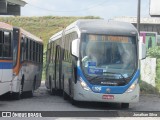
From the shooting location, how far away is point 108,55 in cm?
1984

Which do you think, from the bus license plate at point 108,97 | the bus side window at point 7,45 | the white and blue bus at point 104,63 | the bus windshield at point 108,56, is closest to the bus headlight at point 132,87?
the white and blue bus at point 104,63

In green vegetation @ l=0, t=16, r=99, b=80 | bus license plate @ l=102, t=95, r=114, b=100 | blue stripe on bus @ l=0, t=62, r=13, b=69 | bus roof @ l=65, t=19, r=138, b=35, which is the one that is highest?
green vegetation @ l=0, t=16, r=99, b=80

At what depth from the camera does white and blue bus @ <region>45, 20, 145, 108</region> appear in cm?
1944

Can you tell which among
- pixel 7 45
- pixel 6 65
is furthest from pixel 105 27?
pixel 6 65

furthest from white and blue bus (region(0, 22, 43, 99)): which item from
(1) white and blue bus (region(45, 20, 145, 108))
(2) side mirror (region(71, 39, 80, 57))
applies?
(2) side mirror (region(71, 39, 80, 57))

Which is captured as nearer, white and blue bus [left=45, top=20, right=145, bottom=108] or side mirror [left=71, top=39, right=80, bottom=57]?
white and blue bus [left=45, top=20, right=145, bottom=108]

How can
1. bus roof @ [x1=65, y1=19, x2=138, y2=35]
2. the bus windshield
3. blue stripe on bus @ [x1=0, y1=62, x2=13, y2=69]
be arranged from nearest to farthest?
blue stripe on bus @ [x1=0, y1=62, x2=13, y2=69]
the bus windshield
bus roof @ [x1=65, y1=19, x2=138, y2=35]

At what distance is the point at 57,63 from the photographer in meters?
26.3

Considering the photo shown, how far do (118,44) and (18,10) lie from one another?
16799mm

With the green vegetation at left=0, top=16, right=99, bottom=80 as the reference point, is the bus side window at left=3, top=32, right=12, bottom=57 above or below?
below

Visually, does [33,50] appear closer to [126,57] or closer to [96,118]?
[126,57]

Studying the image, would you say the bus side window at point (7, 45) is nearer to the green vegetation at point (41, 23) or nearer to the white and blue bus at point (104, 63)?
the white and blue bus at point (104, 63)

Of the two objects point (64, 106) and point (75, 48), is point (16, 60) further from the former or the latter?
point (75, 48)

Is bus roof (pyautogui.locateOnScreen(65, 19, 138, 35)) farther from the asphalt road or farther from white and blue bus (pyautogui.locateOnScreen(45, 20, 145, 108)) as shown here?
the asphalt road
